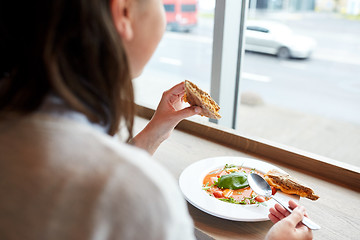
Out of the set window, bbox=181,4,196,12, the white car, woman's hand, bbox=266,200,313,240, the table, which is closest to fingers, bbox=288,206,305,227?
woman's hand, bbox=266,200,313,240

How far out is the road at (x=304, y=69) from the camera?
352 cm

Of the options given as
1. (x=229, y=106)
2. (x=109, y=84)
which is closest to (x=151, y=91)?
(x=229, y=106)

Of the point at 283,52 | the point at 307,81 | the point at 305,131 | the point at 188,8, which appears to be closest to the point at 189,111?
the point at 283,52

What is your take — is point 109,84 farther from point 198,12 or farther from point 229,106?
point 198,12

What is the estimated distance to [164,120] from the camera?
111cm

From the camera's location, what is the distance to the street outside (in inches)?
131

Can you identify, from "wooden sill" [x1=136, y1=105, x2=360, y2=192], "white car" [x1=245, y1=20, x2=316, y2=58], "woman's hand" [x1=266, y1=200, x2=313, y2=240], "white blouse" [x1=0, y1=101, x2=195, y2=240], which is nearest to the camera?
"white blouse" [x1=0, y1=101, x2=195, y2=240]

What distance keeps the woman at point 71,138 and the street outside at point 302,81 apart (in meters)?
2.54

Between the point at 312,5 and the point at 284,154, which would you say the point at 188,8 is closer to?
the point at 312,5

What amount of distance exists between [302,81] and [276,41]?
1.37 meters

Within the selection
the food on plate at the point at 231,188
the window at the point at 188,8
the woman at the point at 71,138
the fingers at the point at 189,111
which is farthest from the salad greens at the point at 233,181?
the window at the point at 188,8

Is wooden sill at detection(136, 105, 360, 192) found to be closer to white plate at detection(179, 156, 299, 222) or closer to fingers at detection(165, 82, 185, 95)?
white plate at detection(179, 156, 299, 222)

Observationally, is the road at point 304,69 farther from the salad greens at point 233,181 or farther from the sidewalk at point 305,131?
the salad greens at point 233,181

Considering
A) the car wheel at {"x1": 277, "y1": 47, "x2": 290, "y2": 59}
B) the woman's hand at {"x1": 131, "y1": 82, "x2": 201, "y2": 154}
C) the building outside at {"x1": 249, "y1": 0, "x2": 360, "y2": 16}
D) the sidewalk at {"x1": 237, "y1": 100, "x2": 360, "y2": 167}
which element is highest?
the building outside at {"x1": 249, "y1": 0, "x2": 360, "y2": 16}
